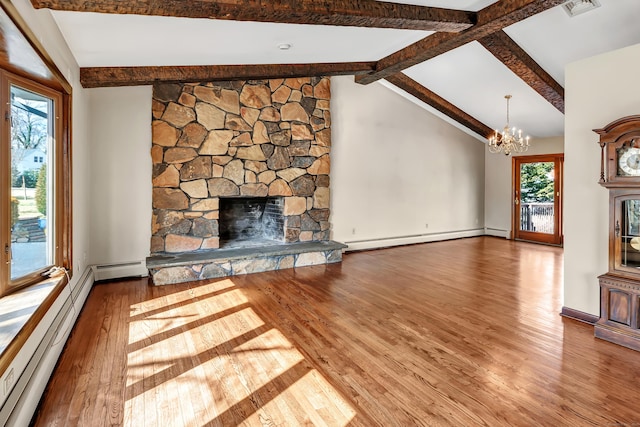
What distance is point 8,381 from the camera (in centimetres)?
189

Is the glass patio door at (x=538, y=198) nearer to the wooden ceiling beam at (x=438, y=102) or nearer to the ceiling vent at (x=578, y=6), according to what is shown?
the wooden ceiling beam at (x=438, y=102)

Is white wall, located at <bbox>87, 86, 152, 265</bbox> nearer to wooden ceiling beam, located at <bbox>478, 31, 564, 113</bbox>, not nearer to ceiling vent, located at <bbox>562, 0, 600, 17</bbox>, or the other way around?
wooden ceiling beam, located at <bbox>478, 31, 564, 113</bbox>

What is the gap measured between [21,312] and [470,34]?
4910 millimetres

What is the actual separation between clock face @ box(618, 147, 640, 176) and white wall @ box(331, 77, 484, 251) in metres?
4.43

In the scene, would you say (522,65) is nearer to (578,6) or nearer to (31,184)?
(578,6)

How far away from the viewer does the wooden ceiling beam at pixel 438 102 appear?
707cm

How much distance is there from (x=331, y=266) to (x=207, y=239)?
198 centimetres

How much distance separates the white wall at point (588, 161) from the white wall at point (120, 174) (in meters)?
5.12

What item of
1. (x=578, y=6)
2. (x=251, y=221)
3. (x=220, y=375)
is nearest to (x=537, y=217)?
(x=578, y=6)

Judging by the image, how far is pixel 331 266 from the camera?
596 centimetres

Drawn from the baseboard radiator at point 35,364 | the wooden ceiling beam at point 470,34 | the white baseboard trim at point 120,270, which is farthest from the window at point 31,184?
the wooden ceiling beam at point 470,34

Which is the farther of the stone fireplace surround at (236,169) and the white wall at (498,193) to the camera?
the white wall at (498,193)

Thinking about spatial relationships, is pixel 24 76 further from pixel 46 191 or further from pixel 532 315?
pixel 532 315

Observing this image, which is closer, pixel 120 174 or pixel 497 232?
pixel 120 174
